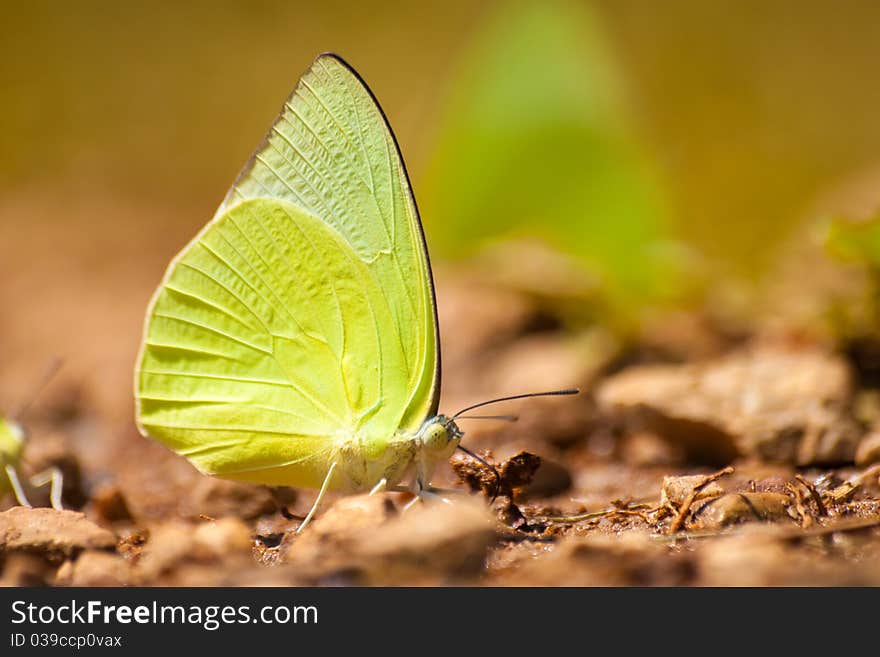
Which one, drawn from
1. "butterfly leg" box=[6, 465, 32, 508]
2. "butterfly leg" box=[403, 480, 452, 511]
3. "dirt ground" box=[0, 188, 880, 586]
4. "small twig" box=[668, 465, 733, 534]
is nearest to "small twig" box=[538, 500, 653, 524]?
"dirt ground" box=[0, 188, 880, 586]

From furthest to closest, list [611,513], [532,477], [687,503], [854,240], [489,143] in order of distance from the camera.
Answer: [489,143] < [854,240] < [532,477] < [611,513] < [687,503]

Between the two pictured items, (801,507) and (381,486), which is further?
(381,486)

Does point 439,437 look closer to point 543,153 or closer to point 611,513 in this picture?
point 611,513

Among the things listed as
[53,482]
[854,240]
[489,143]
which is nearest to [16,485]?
[53,482]

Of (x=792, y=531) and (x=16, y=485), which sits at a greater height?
(x=16, y=485)

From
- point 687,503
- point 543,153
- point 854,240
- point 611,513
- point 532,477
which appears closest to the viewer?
point 687,503

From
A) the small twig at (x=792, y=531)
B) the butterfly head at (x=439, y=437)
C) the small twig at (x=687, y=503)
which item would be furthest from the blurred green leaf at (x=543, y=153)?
the small twig at (x=792, y=531)

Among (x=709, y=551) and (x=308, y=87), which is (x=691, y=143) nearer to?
(x=308, y=87)
